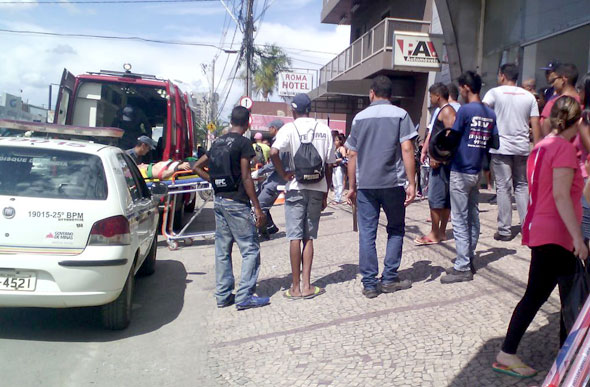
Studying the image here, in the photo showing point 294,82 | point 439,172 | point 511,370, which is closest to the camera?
Answer: point 511,370

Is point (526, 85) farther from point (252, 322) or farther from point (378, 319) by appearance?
point (252, 322)

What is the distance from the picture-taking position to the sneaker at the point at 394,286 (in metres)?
5.16

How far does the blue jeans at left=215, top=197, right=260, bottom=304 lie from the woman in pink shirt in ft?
7.97

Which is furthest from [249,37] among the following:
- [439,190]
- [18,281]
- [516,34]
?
[18,281]

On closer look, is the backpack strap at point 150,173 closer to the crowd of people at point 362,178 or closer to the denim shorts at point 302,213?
the crowd of people at point 362,178

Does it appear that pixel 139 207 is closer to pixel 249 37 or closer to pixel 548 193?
pixel 548 193

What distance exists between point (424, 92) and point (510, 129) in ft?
34.0

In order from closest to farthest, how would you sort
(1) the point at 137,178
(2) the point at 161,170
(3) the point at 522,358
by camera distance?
(3) the point at 522,358 → (1) the point at 137,178 → (2) the point at 161,170

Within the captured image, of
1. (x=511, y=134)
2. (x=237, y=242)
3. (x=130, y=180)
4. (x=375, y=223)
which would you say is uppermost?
(x=511, y=134)

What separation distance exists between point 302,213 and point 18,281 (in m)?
2.47

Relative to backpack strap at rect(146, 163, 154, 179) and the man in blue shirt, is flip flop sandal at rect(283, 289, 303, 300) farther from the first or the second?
backpack strap at rect(146, 163, 154, 179)

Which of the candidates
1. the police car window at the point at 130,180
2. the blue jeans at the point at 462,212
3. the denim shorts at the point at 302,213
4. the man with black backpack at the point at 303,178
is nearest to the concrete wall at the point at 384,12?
the blue jeans at the point at 462,212

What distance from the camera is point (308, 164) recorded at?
16.7ft

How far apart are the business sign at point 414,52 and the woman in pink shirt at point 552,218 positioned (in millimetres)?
9696
